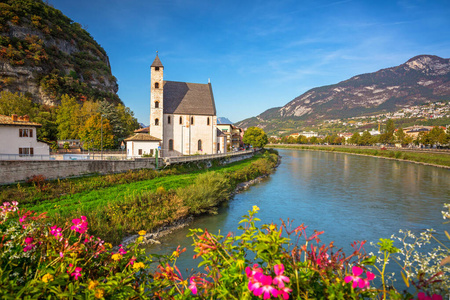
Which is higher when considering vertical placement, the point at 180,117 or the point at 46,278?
the point at 180,117

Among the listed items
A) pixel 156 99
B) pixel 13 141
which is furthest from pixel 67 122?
pixel 13 141

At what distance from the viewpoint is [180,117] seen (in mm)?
48562

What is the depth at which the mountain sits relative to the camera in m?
57.6

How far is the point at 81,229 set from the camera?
4.31 meters

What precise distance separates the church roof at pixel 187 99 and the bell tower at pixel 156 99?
6.60 ft

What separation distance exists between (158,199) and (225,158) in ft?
88.0

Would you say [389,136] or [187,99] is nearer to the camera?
[187,99]

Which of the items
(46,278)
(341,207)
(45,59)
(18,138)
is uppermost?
(45,59)

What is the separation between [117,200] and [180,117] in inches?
1255

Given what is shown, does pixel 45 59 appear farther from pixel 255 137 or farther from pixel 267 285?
pixel 267 285

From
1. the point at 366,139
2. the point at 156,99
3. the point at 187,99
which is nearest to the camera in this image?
the point at 156,99

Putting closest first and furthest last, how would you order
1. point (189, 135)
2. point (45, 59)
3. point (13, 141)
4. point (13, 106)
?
point (13, 141)
point (13, 106)
point (189, 135)
point (45, 59)

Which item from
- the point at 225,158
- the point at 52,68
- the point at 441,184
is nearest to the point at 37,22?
the point at 52,68

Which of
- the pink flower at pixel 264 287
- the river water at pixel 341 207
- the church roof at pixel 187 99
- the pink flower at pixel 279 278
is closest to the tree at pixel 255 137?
the church roof at pixel 187 99
